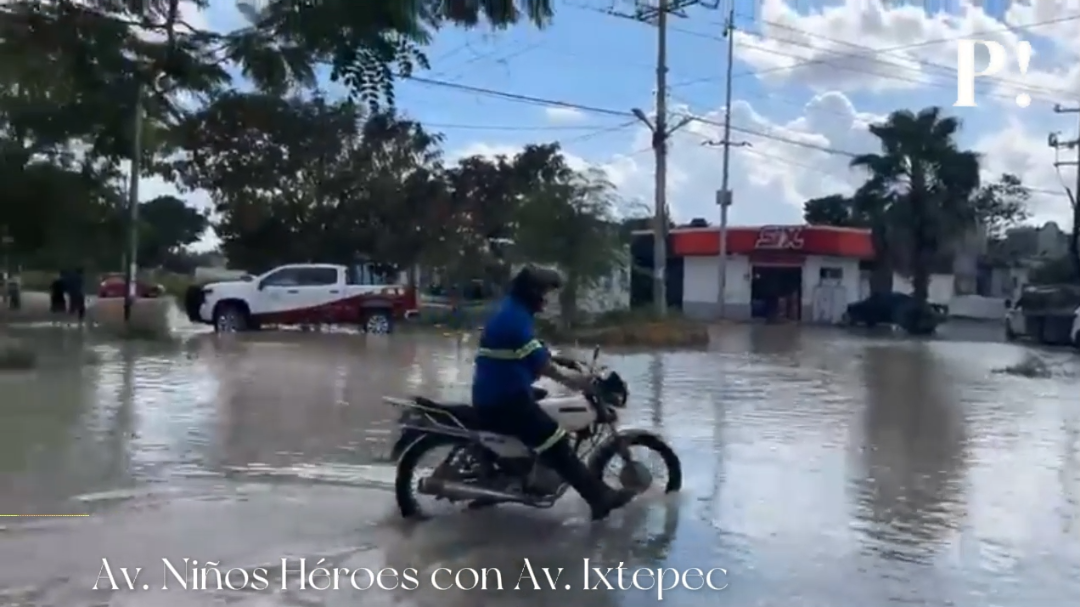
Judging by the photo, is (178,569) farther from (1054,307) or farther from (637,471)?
(1054,307)

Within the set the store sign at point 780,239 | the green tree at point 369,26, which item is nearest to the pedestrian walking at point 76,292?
the store sign at point 780,239

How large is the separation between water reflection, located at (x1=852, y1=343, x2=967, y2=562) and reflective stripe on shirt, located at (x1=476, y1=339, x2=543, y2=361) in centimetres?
236

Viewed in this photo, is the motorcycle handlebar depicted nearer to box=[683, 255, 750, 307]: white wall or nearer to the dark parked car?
the dark parked car

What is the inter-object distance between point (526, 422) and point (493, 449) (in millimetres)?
302

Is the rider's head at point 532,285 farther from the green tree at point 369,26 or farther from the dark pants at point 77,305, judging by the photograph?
the dark pants at point 77,305

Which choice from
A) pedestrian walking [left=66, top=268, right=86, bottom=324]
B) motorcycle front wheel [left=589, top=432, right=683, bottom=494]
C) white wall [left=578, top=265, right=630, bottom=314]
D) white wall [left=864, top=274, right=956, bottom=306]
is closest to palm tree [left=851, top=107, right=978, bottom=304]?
white wall [left=864, top=274, right=956, bottom=306]

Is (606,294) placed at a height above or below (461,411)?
above

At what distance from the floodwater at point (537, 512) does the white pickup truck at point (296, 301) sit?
14306 mm

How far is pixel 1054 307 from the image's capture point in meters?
39.2

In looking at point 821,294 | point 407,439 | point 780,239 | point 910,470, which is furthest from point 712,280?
point 407,439

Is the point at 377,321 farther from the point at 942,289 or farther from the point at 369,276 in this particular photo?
the point at 942,289

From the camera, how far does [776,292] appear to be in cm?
6053

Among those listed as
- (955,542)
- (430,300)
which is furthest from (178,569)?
(430,300)

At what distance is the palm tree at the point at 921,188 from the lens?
2169 inches
